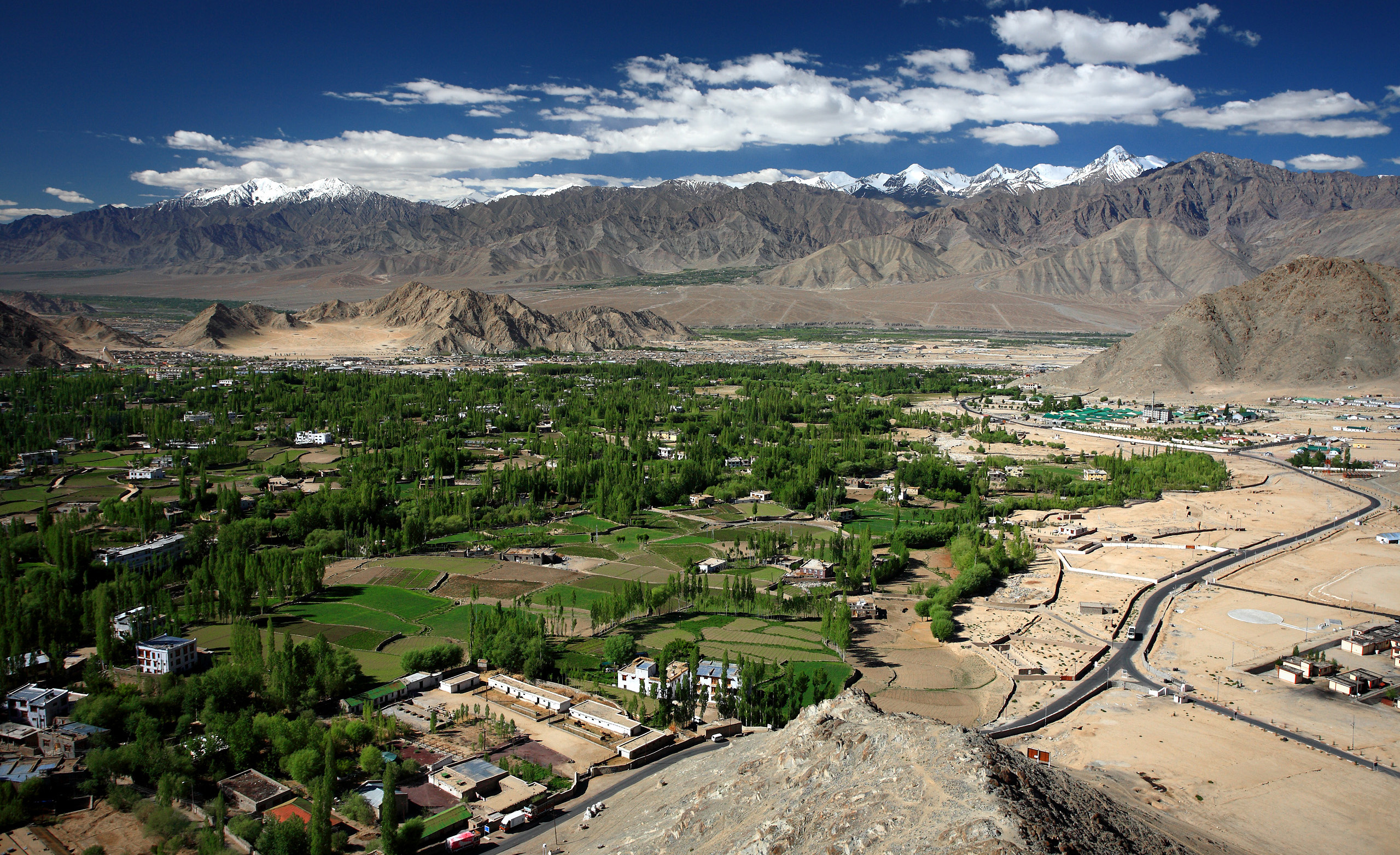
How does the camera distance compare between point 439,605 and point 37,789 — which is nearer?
point 37,789

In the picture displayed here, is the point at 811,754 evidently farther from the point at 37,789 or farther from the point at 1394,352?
the point at 1394,352

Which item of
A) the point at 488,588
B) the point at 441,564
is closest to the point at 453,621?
the point at 488,588

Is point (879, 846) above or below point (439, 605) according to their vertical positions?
above

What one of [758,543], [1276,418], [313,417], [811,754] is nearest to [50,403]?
[313,417]

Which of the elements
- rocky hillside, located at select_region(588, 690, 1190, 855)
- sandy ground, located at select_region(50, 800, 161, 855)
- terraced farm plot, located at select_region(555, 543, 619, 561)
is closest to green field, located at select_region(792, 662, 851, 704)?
rocky hillside, located at select_region(588, 690, 1190, 855)

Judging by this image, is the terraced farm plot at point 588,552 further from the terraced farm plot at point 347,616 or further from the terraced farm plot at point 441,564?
the terraced farm plot at point 347,616

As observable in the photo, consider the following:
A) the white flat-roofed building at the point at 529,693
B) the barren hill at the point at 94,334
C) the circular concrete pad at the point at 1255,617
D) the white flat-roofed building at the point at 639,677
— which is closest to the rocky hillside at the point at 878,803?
the white flat-roofed building at the point at 529,693
